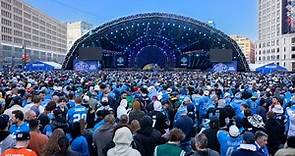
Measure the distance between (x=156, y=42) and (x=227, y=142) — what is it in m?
60.5

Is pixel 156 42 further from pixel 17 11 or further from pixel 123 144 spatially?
pixel 17 11

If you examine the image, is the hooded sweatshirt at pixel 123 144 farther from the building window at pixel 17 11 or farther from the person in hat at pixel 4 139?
the building window at pixel 17 11

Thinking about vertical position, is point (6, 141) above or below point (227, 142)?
above

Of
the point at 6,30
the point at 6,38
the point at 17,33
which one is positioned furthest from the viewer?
the point at 17,33

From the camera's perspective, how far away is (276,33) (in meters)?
141

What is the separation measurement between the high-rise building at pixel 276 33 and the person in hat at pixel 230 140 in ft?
319

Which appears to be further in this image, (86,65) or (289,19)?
(289,19)

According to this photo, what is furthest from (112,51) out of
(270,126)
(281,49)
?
(281,49)

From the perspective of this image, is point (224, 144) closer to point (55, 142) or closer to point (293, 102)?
point (55, 142)

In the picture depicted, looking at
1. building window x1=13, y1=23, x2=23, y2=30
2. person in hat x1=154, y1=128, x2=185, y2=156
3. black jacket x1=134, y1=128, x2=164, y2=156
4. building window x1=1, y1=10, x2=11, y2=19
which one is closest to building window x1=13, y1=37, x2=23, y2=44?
building window x1=13, y1=23, x2=23, y2=30

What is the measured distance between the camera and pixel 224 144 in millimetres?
7863

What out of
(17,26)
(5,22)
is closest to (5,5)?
(5,22)

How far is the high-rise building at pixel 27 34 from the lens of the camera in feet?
351

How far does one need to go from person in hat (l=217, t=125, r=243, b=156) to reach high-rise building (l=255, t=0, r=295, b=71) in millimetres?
97133
